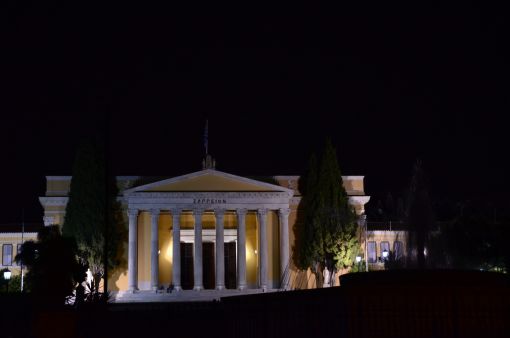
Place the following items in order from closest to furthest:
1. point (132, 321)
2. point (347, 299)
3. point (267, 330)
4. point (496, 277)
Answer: point (347, 299) → point (496, 277) → point (267, 330) → point (132, 321)

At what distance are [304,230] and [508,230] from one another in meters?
16.4

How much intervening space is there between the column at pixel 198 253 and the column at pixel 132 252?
14.8 ft

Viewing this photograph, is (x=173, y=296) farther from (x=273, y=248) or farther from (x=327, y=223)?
(x=327, y=223)

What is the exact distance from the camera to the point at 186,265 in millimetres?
67812

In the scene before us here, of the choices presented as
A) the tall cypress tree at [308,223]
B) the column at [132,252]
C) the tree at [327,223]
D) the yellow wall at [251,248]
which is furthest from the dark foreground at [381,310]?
the yellow wall at [251,248]

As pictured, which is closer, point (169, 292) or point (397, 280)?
point (397, 280)

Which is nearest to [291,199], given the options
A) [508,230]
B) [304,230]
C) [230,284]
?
[304,230]

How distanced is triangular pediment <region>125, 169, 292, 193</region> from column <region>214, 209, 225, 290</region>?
2.01 metres

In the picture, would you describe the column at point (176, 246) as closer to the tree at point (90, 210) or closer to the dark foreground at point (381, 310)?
the tree at point (90, 210)

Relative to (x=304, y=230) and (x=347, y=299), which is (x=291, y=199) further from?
(x=347, y=299)

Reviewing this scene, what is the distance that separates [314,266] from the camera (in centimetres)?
6397

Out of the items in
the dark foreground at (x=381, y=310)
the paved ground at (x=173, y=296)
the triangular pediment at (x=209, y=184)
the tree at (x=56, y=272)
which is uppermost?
the triangular pediment at (x=209, y=184)

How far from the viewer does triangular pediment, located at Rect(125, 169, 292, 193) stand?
63469mm

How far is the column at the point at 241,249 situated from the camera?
63625mm
